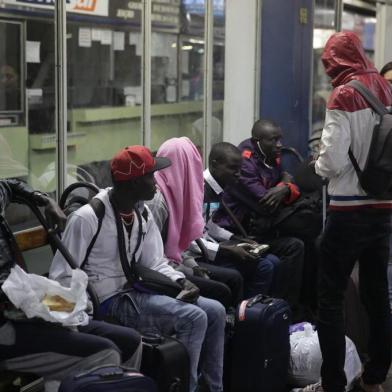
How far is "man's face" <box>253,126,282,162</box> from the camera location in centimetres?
557

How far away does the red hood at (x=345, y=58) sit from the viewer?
4094 millimetres

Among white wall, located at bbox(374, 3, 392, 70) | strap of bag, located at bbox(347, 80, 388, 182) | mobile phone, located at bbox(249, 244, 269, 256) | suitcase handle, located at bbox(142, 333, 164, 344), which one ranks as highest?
white wall, located at bbox(374, 3, 392, 70)

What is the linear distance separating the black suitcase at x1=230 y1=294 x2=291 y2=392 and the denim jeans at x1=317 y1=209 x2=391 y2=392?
275 millimetres

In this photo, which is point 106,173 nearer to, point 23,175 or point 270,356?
point 23,175

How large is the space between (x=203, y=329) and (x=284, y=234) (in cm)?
182

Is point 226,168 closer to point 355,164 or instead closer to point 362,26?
point 355,164

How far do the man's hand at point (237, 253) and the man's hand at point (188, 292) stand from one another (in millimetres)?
797

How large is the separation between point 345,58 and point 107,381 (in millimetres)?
2059

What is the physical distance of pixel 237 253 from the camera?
4820 mm

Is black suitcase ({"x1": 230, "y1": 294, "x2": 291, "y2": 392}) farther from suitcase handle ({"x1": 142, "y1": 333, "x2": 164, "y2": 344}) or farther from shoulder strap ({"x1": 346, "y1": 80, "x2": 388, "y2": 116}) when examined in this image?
shoulder strap ({"x1": 346, "y1": 80, "x2": 388, "y2": 116})

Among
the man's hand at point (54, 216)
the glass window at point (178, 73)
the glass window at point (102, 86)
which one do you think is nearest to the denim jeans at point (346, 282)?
the man's hand at point (54, 216)

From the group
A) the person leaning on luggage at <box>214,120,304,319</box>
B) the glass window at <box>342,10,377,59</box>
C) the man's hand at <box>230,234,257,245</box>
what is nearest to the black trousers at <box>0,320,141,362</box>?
the man's hand at <box>230,234,257,245</box>

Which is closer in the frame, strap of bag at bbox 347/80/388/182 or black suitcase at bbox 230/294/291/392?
strap of bag at bbox 347/80/388/182

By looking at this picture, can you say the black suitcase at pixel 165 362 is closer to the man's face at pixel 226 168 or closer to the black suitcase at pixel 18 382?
the black suitcase at pixel 18 382
